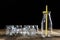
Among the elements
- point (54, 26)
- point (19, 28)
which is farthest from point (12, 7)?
point (19, 28)

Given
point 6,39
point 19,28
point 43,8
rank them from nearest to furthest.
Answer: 1. point 6,39
2. point 19,28
3. point 43,8

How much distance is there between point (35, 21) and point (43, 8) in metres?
0.28

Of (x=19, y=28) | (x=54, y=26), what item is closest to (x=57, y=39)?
(x=19, y=28)

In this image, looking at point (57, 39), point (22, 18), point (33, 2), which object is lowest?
point (57, 39)

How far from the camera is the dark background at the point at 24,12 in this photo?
3508 millimetres

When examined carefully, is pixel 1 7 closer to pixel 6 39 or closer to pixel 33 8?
pixel 33 8

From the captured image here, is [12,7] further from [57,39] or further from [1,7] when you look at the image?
[57,39]

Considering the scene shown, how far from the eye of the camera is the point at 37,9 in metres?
3.53

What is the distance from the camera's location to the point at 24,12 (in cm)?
356

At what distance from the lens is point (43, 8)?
3.48 m

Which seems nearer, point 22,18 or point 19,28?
point 19,28

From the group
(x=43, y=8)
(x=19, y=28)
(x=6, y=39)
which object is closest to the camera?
(x=6, y=39)

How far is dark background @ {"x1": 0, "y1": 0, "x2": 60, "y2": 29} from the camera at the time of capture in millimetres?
3508

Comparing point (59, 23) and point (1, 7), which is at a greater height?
point (1, 7)
